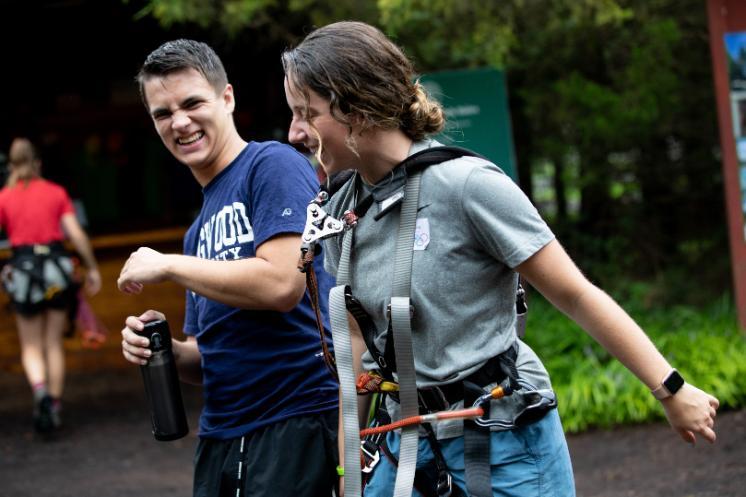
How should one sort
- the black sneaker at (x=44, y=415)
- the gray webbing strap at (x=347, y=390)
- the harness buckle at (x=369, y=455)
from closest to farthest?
1. the gray webbing strap at (x=347, y=390)
2. the harness buckle at (x=369, y=455)
3. the black sneaker at (x=44, y=415)

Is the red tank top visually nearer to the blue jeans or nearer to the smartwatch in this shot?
the blue jeans

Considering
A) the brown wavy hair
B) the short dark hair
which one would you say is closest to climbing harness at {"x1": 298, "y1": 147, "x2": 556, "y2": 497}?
the brown wavy hair

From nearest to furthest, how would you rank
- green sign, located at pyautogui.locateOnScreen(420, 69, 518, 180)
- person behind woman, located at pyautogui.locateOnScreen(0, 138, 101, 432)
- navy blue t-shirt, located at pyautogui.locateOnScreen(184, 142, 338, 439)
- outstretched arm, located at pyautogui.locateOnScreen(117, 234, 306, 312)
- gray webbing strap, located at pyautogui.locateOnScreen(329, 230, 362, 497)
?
gray webbing strap, located at pyautogui.locateOnScreen(329, 230, 362, 497)
outstretched arm, located at pyautogui.locateOnScreen(117, 234, 306, 312)
navy blue t-shirt, located at pyautogui.locateOnScreen(184, 142, 338, 439)
person behind woman, located at pyautogui.locateOnScreen(0, 138, 101, 432)
green sign, located at pyautogui.locateOnScreen(420, 69, 518, 180)

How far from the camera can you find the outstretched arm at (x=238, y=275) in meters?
2.63

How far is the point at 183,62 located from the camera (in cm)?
300

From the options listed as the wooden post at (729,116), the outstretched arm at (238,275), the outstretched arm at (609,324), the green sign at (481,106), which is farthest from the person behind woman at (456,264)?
the wooden post at (729,116)

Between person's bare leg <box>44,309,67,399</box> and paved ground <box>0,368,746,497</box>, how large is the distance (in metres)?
0.39

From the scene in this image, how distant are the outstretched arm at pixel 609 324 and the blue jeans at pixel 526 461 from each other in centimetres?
24

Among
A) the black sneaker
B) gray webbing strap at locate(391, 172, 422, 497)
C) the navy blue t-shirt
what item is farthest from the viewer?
the black sneaker

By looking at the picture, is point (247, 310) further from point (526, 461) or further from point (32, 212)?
point (32, 212)

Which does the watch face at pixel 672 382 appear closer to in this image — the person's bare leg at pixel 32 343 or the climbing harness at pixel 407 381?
the climbing harness at pixel 407 381

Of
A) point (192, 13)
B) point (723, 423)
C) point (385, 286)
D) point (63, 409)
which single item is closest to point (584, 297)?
point (385, 286)

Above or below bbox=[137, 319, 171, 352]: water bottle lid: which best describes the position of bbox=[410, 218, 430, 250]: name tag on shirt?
above

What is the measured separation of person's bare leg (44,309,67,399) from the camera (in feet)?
25.3
